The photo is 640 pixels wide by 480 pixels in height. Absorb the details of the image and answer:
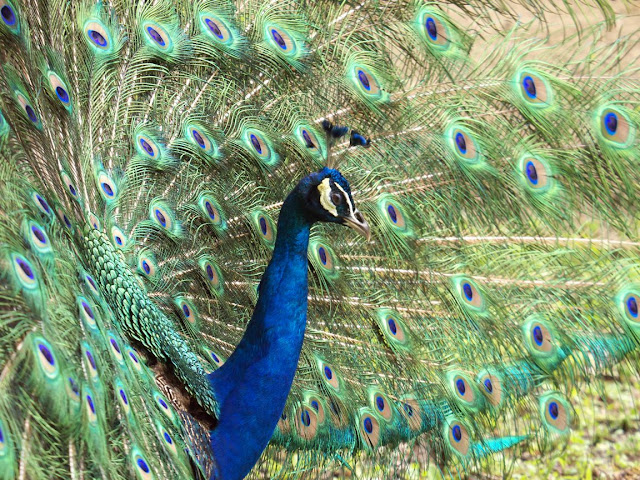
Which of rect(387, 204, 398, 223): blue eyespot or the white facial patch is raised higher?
rect(387, 204, 398, 223): blue eyespot

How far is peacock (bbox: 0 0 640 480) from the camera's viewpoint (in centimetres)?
161

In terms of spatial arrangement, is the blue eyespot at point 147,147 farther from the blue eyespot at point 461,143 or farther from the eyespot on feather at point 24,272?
the eyespot on feather at point 24,272

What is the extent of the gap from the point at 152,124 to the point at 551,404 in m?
1.18

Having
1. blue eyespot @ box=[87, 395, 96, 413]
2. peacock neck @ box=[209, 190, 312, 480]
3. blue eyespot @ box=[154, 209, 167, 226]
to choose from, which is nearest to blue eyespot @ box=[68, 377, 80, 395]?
blue eyespot @ box=[87, 395, 96, 413]

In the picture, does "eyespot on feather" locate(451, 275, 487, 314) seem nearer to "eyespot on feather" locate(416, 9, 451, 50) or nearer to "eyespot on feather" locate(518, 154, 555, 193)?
"eyespot on feather" locate(518, 154, 555, 193)

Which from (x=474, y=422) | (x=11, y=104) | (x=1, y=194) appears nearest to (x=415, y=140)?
(x=474, y=422)

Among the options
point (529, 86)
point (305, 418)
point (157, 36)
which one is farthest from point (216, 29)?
point (305, 418)

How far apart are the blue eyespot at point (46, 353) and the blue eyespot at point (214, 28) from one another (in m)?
1.05

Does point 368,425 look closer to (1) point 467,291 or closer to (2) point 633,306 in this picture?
(1) point 467,291

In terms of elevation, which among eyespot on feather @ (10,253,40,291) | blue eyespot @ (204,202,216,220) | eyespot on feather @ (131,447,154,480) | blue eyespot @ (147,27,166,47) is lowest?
eyespot on feather @ (131,447,154,480)

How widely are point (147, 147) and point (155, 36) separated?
26cm

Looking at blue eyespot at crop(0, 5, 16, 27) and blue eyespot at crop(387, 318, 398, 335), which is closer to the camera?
blue eyespot at crop(0, 5, 16, 27)

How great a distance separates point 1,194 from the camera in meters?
1.07

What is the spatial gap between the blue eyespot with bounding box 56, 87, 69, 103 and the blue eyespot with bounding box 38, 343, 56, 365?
2.45 feet
